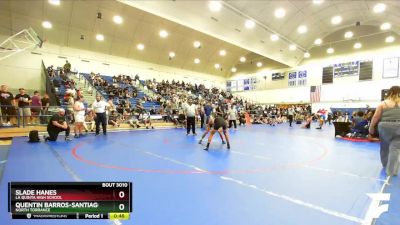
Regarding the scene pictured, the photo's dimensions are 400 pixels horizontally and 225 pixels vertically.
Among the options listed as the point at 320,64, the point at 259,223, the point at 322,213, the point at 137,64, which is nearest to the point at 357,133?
the point at 322,213

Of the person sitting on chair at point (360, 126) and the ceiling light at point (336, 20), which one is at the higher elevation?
the ceiling light at point (336, 20)

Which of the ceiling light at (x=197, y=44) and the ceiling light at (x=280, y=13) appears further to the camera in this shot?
the ceiling light at (x=197, y=44)

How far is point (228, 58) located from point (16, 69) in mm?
22209

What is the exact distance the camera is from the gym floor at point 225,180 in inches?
104

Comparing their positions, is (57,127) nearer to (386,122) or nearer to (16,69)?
(386,122)

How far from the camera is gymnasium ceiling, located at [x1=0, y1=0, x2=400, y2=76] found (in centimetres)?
1396

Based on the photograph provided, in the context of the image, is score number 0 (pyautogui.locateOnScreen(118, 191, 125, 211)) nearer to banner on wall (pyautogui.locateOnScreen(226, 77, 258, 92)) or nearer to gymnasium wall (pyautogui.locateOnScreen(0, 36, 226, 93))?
gymnasium wall (pyautogui.locateOnScreen(0, 36, 226, 93))

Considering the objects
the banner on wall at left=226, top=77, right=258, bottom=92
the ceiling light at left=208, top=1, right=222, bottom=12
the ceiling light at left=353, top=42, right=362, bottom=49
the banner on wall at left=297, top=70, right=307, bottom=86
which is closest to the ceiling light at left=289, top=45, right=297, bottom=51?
the banner on wall at left=297, top=70, right=307, bottom=86

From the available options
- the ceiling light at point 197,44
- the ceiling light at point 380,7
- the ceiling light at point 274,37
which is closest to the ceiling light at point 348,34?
the ceiling light at point 380,7

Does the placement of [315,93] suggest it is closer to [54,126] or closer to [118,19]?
[118,19]

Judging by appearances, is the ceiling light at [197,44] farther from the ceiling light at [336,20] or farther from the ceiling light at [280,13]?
the ceiling light at [336,20]

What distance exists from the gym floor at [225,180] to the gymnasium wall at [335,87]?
20.4 meters

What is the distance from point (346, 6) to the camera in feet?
54.1

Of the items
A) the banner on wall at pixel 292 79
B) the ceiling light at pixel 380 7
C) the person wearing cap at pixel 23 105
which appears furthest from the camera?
the banner on wall at pixel 292 79
